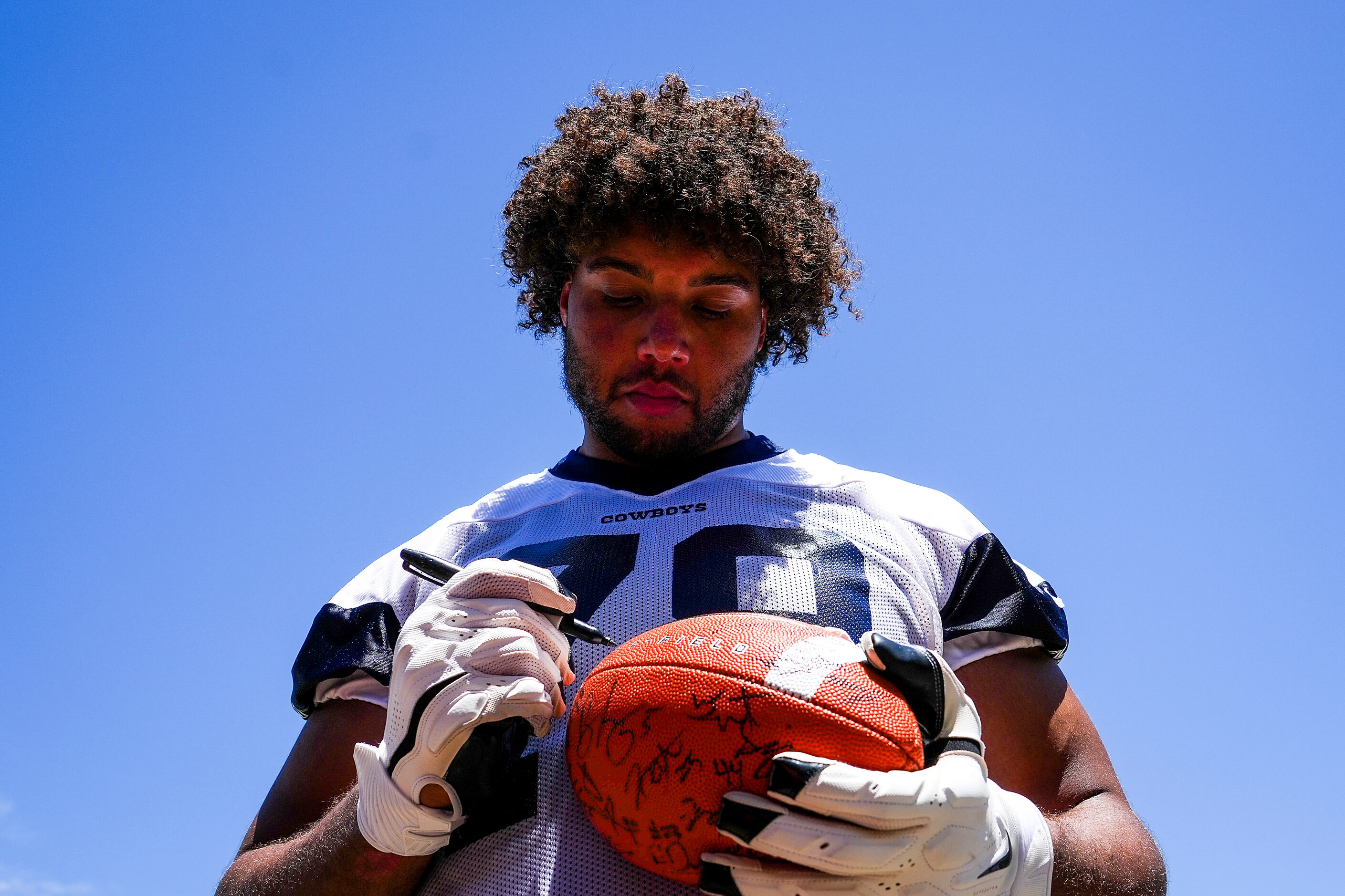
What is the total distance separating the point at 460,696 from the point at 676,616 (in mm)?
658

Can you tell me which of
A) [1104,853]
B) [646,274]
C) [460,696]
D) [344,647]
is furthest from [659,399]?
[1104,853]

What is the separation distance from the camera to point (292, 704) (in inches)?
118

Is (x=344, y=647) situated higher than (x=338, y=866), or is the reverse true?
(x=344, y=647)

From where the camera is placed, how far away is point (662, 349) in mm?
3215

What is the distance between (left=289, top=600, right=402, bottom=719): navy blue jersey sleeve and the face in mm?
848

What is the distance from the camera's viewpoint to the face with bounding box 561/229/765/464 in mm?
3277

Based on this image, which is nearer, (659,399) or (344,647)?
(344,647)

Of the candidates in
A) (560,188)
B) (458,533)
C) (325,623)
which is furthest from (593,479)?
(560,188)

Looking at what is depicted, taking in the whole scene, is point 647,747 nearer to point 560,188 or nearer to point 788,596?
point 788,596

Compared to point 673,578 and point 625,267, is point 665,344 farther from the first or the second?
point 673,578

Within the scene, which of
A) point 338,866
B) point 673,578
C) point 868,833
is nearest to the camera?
point 868,833

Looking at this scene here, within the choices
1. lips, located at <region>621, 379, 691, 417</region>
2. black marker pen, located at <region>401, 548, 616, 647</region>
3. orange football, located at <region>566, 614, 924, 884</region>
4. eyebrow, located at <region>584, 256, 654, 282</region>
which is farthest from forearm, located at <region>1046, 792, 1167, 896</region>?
eyebrow, located at <region>584, 256, 654, 282</region>

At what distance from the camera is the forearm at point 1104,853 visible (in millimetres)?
2354

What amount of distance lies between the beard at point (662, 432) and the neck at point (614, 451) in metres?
0.01
